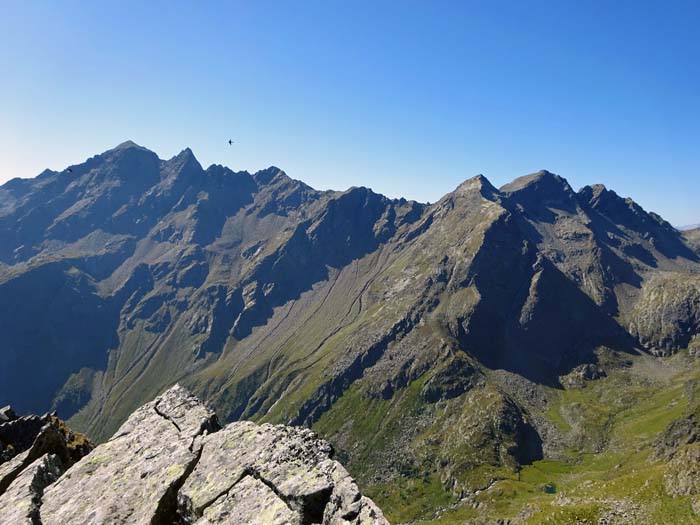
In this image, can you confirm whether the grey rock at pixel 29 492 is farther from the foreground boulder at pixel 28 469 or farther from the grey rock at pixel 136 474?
the grey rock at pixel 136 474

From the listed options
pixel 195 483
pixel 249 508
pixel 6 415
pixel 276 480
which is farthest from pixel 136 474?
pixel 6 415

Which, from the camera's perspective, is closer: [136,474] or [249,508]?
[249,508]

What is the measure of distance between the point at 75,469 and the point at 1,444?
15.9 metres

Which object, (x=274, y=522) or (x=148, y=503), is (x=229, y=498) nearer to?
(x=274, y=522)

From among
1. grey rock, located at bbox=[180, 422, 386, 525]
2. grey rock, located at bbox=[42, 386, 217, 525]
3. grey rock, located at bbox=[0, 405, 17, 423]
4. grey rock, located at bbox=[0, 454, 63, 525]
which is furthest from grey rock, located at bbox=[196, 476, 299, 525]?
grey rock, located at bbox=[0, 405, 17, 423]

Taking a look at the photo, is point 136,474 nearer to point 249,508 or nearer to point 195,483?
point 195,483

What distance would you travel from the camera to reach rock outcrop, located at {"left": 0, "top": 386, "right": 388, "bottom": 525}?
1540 centimetres

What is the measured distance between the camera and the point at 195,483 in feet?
59.0

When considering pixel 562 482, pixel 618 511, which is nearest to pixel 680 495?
pixel 618 511

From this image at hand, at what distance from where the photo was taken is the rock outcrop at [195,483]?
1540 centimetres

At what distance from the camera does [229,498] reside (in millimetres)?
16703

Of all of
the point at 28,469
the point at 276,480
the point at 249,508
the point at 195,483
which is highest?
the point at 28,469

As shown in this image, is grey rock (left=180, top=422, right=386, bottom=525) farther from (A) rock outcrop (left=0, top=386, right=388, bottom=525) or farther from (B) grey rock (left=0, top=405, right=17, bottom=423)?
(B) grey rock (left=0, top=405, right=17, bottom=423)

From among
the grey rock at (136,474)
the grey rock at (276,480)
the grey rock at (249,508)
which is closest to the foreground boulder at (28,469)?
the grey rock at (136,474)
